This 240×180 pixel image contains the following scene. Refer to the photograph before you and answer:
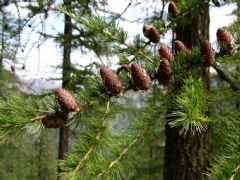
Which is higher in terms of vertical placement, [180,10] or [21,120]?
[180,10]

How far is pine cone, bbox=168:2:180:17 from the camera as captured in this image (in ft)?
8.39

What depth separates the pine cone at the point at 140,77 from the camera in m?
1.58

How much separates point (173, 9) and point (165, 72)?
102cm

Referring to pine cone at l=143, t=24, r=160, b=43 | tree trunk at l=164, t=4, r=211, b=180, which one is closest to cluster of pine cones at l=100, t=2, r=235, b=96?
pine cone at l=143, t=24, r=160, b=43

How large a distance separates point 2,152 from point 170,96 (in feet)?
84.1

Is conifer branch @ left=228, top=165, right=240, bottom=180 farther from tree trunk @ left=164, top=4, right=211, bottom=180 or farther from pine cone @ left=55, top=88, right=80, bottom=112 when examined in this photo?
tree trunk @ left=164, top=4, right=211, bottom=180

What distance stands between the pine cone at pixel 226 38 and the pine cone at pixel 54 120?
824mm

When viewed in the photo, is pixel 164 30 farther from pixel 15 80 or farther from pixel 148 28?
pixel 15 80

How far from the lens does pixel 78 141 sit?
4.97 ft

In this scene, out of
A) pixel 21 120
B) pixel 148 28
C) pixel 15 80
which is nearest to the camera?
pixel 21 120

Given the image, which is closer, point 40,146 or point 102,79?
point 102,79

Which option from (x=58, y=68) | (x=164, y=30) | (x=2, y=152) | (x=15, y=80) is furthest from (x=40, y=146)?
(x=164, y=30)

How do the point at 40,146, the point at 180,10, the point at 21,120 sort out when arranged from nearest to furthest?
the point at 21,120
the point at 180,10
the point at 40,146

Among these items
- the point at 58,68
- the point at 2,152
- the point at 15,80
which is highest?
the point at 15,80
